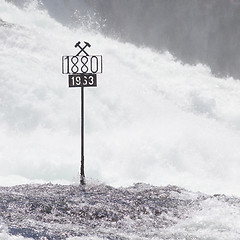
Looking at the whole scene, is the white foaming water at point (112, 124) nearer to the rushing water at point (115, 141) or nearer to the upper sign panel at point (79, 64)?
the rushing water at point (115, 141)

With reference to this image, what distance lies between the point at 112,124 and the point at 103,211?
16.2 metres

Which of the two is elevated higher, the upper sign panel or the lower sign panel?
the upper sign panel

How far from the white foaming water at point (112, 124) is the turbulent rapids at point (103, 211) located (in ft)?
25.9

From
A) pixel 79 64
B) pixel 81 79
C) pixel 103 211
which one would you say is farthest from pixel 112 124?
pixel 103 211

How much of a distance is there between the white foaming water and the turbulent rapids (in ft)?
25.9

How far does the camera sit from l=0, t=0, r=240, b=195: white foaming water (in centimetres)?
2180

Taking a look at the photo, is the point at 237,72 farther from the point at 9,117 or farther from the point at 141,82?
the point at 9,117

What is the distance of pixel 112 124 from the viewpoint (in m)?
26.3

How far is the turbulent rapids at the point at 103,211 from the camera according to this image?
8773mm

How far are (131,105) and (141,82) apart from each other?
5.08 m

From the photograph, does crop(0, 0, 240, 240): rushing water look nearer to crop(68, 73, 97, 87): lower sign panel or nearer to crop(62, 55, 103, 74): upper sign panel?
crop(62, 55, 103, 74): upper sign panel

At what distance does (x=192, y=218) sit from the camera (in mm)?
9961

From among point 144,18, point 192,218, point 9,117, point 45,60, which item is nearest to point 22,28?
point 45,60

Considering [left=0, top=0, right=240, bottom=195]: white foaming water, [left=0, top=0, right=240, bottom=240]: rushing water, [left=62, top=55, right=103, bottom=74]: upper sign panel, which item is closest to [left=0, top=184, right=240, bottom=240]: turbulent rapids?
[left=0, top=0, right=240, bottom=240]: rushing water
